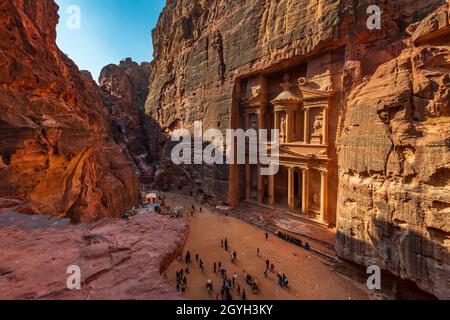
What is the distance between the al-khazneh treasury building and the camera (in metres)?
17.1

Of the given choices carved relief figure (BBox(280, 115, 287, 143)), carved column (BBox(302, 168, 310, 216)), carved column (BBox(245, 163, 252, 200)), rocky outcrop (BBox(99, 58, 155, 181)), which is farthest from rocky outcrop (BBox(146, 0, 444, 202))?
carved column (BBox(302, 168, 310, 216))

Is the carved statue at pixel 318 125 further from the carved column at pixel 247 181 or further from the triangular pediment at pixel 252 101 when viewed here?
the carved column at pixel 247 181

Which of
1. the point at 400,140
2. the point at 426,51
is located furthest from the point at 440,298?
the point at 426,51

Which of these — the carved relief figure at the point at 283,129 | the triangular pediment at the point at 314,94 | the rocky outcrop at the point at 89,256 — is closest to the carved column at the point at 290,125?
the carved relief figure at the point at 283,129

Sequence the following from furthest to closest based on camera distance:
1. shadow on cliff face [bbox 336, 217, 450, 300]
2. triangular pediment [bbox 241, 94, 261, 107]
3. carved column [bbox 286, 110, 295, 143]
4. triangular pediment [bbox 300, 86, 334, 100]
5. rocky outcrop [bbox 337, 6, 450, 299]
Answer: triangular pediment [bbox 241, 94, 261, 107], carved column [bbox 286, 110, 295, 143], triangular pediment [bbox 300, 86, 334, 100], rocky outcrop [bbox 337, 6, 450, 299], shadow on cliff face [bbox 336, 217, 450, 300]

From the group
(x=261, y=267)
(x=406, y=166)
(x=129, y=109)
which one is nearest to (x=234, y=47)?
(x=406, y=166)

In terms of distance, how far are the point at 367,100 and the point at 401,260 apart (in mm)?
6808

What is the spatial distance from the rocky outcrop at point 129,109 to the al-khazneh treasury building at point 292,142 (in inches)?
798

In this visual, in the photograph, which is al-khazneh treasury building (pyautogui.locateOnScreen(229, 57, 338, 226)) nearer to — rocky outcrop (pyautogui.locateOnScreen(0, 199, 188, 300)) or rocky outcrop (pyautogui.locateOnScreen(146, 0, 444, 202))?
rocky outcrop (pyautogui.locateOnScreen(146, 0, 444, 202))

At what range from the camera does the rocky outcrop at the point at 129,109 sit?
127 feet

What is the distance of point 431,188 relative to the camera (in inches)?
333

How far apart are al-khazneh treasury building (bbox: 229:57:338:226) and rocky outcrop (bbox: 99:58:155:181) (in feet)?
66.5

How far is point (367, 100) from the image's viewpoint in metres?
10.8

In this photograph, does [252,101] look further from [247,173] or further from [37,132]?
[37,132]
